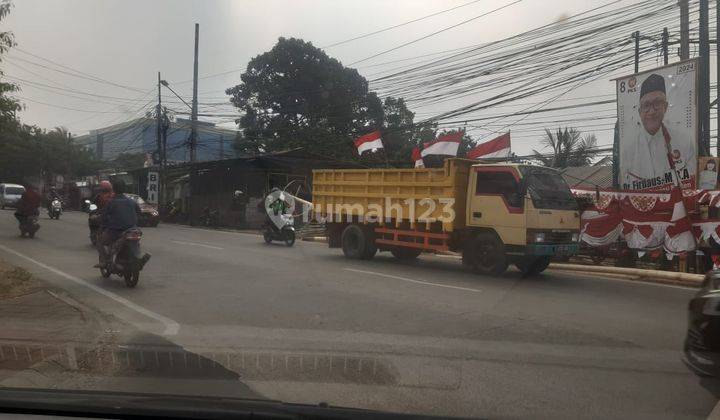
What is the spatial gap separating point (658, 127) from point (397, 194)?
734 cm

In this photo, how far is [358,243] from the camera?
48.6 ft

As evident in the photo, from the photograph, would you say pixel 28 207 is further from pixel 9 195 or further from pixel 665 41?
pixel 9 195

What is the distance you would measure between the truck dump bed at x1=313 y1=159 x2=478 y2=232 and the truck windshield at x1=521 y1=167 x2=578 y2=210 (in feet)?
4.49

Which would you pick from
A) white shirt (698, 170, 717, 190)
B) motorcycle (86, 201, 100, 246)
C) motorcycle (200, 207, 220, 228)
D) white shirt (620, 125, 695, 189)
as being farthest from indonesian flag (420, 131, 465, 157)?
motorcycle (200, 207, 220, 228)

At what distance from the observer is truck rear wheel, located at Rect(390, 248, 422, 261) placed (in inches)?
576

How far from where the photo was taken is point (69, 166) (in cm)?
5106

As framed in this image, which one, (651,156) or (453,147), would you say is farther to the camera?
(453,147)

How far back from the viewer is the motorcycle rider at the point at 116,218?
10.4m

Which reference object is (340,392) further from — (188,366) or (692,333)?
(692,333)

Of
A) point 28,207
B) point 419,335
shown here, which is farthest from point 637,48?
point 28,207

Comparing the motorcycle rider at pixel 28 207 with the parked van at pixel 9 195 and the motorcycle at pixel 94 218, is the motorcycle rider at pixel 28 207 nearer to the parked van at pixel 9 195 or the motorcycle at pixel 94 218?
the motorcycle at pixel 94 218

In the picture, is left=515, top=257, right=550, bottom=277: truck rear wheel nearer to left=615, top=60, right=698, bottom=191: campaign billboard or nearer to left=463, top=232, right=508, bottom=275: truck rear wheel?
left=463, top=232, right=508, bottom=275: truck rear wheel

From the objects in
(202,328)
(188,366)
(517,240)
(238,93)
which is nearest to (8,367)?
(188,366)

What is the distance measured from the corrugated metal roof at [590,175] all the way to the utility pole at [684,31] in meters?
16.3
